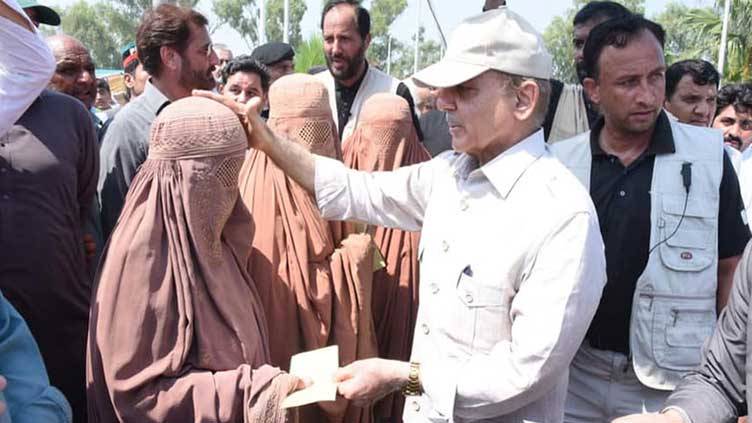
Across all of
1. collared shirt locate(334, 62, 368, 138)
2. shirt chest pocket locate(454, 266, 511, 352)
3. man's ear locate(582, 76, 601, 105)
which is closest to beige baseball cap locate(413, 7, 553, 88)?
shirt chest pocket locate(454, 266, 511, 352)

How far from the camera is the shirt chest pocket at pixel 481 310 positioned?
224 cm

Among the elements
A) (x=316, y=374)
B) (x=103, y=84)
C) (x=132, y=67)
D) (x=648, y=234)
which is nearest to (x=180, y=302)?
(x=316, y=374)

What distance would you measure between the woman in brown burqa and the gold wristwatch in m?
0.36

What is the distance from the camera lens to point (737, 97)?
21.5 ft

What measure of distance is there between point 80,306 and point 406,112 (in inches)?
69.3

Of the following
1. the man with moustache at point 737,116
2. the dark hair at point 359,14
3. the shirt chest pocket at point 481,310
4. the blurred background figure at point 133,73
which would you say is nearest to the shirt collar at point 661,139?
the shirt chest pocket at point 481,310

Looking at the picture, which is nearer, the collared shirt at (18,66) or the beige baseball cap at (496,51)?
the beige baseball cap at (496,51)

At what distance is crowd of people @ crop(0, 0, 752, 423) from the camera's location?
219cm

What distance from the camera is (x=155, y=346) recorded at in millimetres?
2359

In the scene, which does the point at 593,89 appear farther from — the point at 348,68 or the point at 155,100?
the point at 348,68

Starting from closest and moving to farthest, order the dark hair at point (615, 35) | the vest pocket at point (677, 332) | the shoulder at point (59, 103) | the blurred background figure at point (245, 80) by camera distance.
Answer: the vest pocket at point (677, 332) → the dark hair at point (615, 35) → the shoulder at point (59, 103) → the blurred background figure at point (245, 80)

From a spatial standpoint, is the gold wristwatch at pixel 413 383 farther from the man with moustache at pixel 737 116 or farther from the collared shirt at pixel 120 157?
the man with moustache at pixel 737 116

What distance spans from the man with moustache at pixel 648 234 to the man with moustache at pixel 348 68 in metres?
2.47

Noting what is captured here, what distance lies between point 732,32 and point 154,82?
24.0 meters
